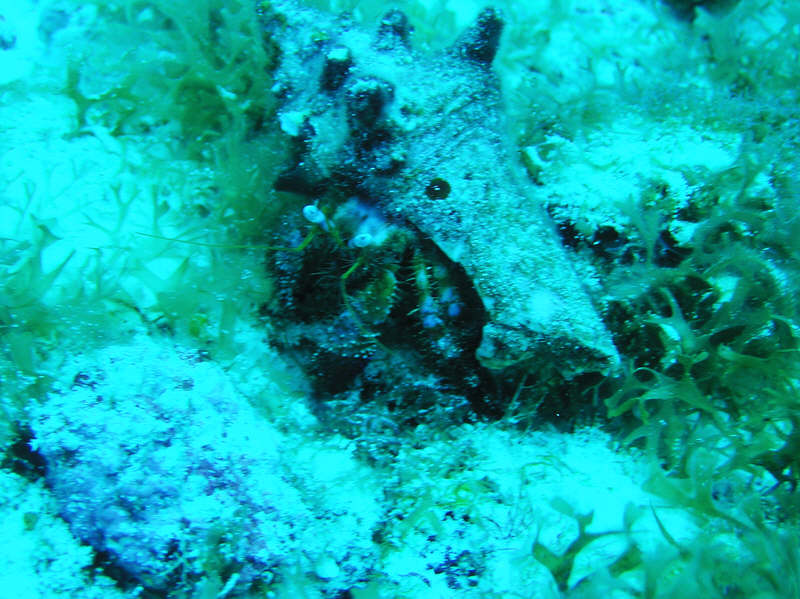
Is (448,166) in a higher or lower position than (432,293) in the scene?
higher

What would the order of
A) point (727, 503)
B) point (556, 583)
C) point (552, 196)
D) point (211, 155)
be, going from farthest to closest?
1. point (211, 155)
2. point (552, 196)
3. point (727, 503)
4. point (556, 583)

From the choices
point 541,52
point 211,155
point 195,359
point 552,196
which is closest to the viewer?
point 195,359

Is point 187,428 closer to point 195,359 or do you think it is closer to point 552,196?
point 195,359

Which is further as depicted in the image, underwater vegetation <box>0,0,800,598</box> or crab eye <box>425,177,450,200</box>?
crab eye <box>425,177,450,200</box>

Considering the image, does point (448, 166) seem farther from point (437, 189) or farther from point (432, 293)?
point (432, 293)

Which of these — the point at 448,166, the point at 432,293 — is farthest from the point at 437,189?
the point at 432,293

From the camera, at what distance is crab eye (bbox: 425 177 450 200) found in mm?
1860

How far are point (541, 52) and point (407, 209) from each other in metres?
2.08

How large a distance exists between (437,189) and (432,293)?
418mm

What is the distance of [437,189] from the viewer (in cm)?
187

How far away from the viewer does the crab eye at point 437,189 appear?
1.86 m

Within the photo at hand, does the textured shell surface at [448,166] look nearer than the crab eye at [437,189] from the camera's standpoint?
Yes

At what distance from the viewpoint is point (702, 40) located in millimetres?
3391

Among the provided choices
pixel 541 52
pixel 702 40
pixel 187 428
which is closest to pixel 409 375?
pixel 187 428
